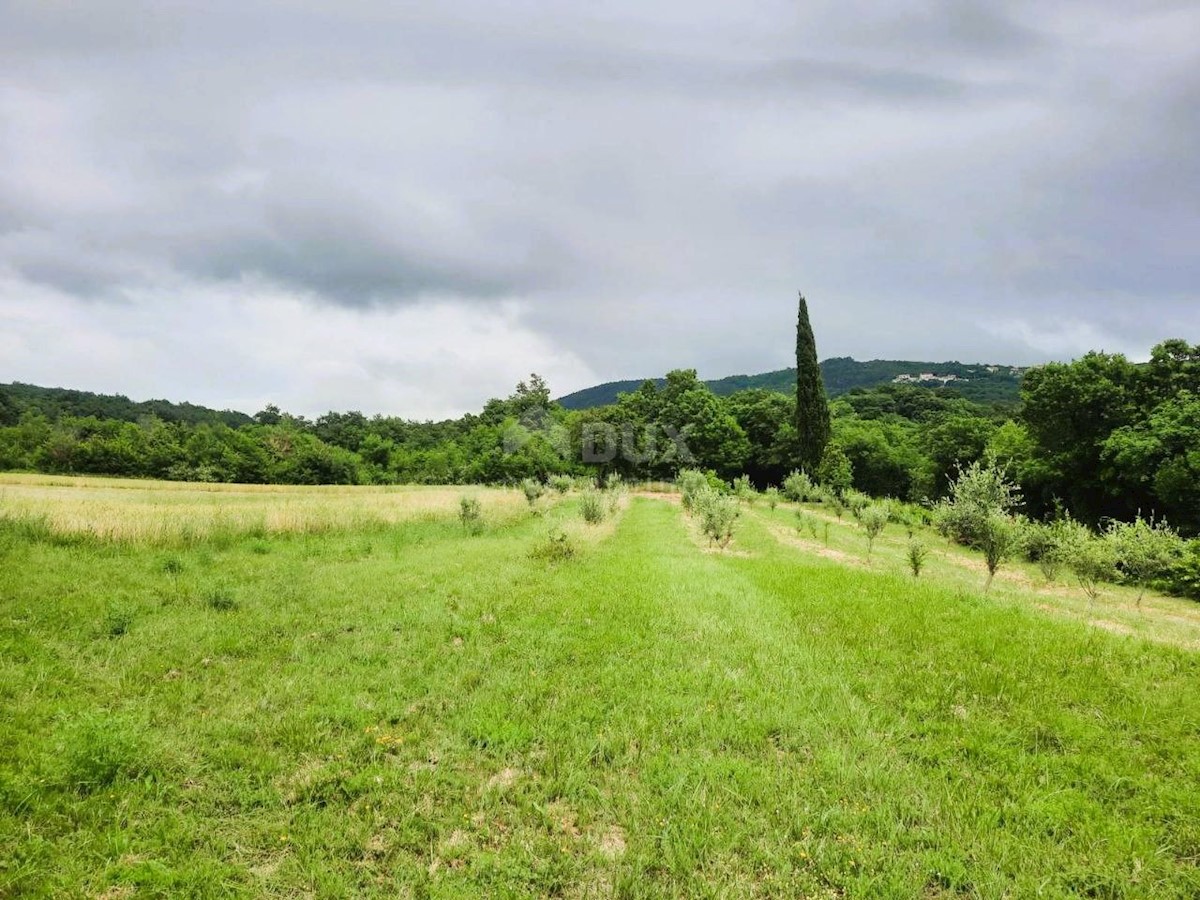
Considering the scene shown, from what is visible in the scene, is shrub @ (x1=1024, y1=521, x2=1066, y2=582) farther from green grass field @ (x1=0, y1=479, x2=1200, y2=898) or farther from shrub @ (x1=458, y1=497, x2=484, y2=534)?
shrub @ (x1=458, y1=497, x2=484, y2=534)

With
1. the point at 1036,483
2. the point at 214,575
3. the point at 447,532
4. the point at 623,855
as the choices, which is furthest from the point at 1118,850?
the point at 1036,483

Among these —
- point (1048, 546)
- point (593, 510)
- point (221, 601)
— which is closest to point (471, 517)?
point (593, 510)

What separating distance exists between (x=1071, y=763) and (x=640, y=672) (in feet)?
17.9

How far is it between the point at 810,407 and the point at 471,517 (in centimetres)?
4890

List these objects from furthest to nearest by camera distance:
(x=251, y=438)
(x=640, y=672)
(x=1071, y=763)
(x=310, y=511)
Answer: (x=251, y=438), (x=310, y=511), (x=640, y=672), (x=1071, y=763)

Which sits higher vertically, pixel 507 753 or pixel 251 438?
pixel 251 438

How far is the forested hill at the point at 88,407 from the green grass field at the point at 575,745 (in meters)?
106

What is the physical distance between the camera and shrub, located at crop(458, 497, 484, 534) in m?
24.8

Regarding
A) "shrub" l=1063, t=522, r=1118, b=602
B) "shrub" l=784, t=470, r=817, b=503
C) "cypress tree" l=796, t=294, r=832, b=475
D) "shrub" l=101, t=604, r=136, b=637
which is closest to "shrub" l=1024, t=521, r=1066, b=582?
"shrub" l=1063, t=522, r=1118, b=602

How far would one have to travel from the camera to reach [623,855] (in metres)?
4.82

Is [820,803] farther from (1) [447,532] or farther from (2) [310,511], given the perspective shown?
(2) [310,511]

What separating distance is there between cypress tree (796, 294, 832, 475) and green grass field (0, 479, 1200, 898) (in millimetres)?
53609

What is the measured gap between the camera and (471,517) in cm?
2648

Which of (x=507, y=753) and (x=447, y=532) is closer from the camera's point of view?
(x=507, y=753)
